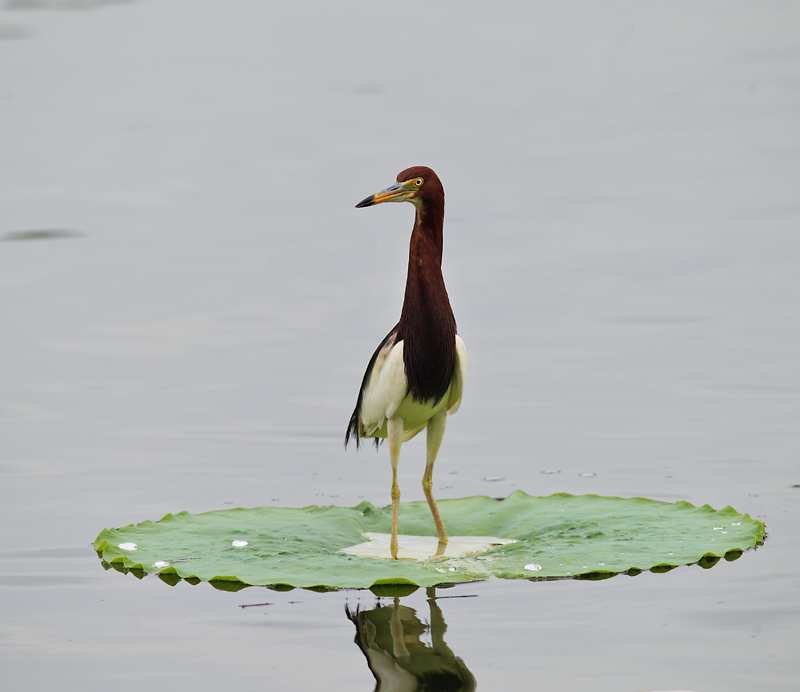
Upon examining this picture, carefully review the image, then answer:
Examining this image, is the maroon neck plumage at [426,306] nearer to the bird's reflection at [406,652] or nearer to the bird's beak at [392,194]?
the bird's beak at [392,194]

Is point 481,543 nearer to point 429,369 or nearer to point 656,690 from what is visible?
point 429,369

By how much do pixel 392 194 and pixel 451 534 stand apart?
2.00 metres

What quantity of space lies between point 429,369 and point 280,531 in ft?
4.14

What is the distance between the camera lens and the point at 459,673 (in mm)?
5297

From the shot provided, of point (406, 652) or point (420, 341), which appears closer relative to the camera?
point (406, 652)

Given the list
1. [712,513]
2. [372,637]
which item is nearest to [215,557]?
[372,637]

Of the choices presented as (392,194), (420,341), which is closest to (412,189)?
(392,194)

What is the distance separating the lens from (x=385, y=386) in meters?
7.02

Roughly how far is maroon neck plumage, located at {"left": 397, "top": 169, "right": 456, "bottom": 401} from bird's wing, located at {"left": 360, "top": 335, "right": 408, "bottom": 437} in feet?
0.17

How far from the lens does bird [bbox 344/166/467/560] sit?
689cm

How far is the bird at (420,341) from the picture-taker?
689 centimetres

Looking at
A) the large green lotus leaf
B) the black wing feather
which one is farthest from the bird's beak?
the large green lotus leaf

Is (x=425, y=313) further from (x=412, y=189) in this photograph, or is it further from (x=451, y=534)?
(x=451, y=534)

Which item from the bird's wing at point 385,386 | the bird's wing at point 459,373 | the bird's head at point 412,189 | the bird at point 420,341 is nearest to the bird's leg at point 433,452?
the bird at point 420,341
